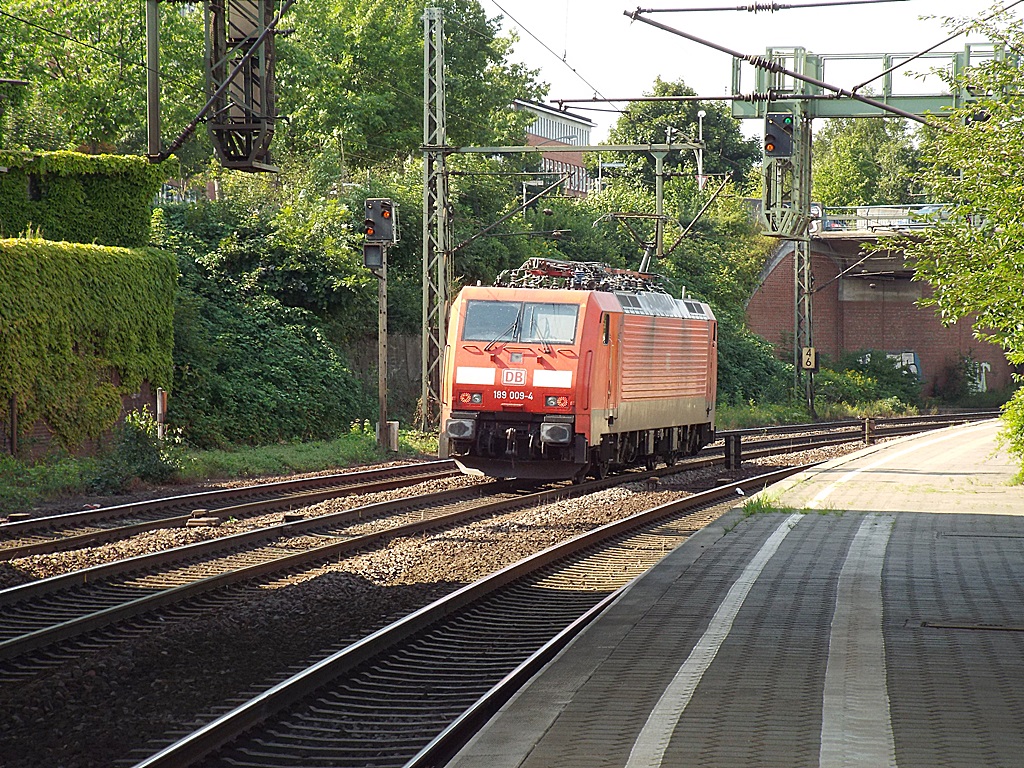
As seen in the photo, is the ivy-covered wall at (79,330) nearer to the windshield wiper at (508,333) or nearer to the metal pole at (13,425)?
the metal pole at (13,425)

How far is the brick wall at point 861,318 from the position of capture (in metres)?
57.5

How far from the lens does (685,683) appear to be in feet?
23.2

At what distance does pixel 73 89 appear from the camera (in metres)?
41.9

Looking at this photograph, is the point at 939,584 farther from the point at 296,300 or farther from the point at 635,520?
the point at 296,300

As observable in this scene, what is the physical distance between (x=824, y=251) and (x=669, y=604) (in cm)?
4868

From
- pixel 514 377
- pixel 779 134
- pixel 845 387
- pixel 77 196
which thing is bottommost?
pixel 845 387

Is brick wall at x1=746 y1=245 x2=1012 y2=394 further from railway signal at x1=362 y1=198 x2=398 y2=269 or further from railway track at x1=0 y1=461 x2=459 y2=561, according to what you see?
railway track at x1=0 y1=461 x2=459 y2=561

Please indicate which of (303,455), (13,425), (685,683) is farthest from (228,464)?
(685,683)

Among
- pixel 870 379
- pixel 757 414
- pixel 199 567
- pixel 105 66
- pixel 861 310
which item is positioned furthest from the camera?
pixel 861 310

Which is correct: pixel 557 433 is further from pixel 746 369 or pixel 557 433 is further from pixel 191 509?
pixel 746 369

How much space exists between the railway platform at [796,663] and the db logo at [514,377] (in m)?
6.03

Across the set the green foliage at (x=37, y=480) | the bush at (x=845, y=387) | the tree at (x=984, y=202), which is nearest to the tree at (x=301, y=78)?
the green foliage at (x=37, y=480)

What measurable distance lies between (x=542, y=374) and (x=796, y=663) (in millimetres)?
12403

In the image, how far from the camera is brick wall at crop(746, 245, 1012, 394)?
57.5 metres
